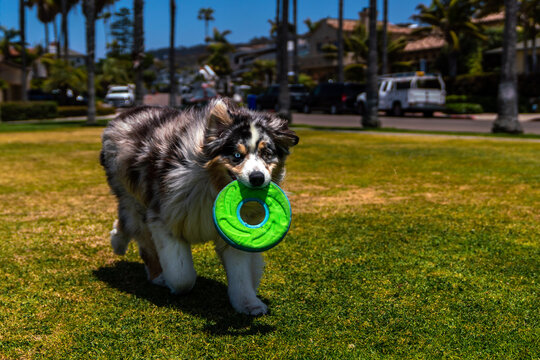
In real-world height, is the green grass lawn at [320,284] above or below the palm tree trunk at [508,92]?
below

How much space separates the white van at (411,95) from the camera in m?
34.1

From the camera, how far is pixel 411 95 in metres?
34.0

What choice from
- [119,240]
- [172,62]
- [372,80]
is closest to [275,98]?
[172,62]

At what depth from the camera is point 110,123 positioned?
5.66m

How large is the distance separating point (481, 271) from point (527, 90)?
41704 mm

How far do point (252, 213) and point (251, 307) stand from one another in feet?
2.32

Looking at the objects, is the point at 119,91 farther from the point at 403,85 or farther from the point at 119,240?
the point at 119,240

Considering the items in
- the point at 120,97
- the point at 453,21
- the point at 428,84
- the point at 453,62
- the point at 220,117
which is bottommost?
the point at 220,117

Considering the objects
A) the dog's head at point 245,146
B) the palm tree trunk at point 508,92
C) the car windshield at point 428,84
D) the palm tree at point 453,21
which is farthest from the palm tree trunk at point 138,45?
the palm tree at point 453,21

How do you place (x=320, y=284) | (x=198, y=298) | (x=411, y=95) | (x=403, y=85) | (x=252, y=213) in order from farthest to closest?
(x=403, y=85), (x=411, y=95), (x=320, y=284), (x=198, y=298), (x=252, y=213)

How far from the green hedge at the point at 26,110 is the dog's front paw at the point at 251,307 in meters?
37.9

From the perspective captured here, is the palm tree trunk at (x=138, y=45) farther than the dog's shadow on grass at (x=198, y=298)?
Yes

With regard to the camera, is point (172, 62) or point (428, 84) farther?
point (172, 62)

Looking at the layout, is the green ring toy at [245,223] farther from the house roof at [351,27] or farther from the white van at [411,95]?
the house roof at [351,27]
